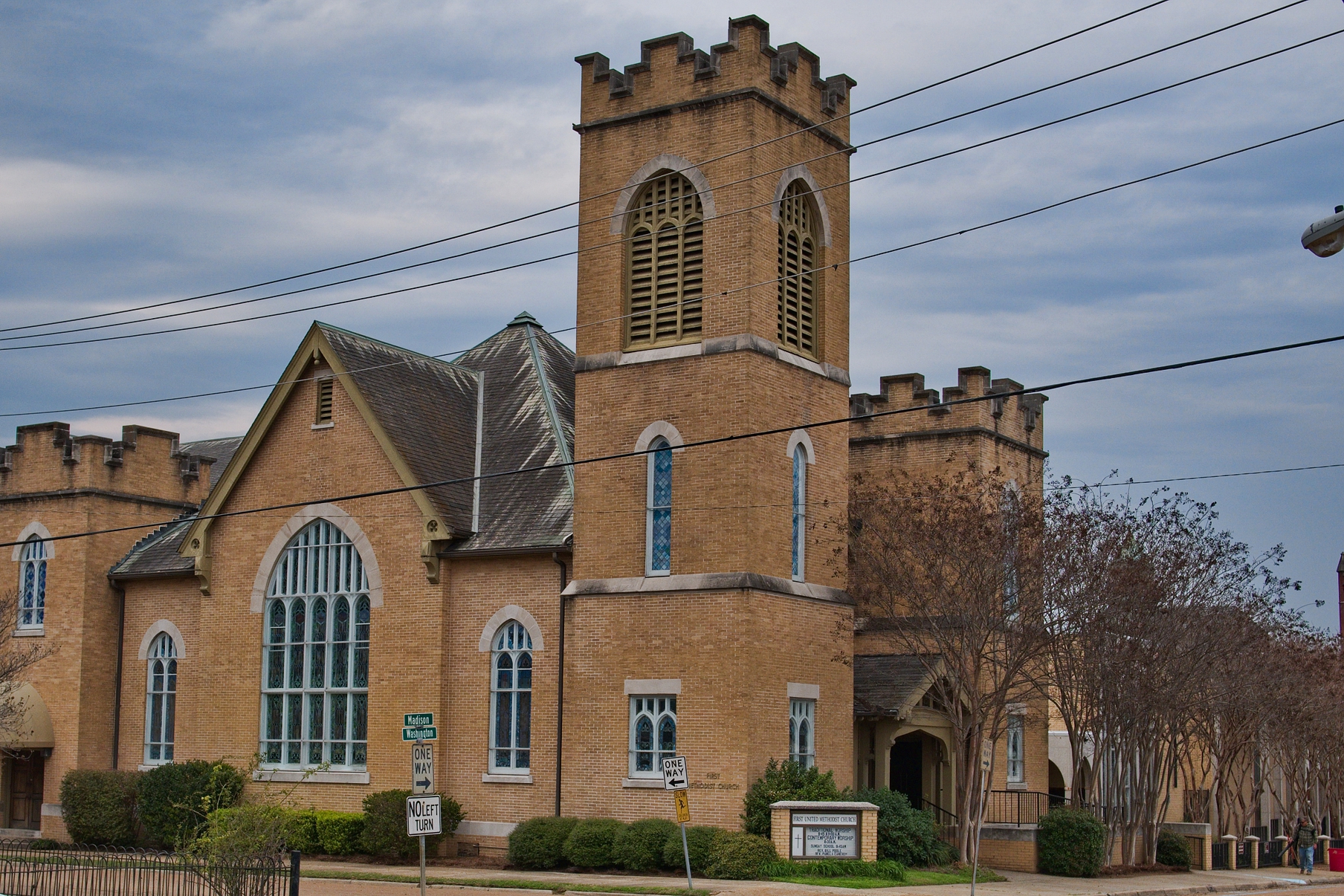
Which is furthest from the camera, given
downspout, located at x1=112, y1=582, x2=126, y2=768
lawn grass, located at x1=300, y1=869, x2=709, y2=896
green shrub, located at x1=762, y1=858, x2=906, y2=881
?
downspout, located at x1=112, y1=582, x2=126, y2=768

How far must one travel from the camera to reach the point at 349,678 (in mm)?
31781

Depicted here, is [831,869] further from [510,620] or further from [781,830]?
[510,620]

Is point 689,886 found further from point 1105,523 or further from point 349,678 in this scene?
point 1105,523

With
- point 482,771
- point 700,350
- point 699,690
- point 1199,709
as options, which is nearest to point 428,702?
point 482,771

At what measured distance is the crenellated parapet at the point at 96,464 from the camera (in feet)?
121

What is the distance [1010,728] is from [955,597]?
8.07 metres

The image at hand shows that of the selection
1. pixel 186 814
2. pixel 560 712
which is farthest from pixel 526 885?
pixel 186 814

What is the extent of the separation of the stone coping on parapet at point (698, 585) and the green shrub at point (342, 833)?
585cm

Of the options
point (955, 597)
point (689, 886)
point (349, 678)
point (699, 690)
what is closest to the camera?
point (689, 886)

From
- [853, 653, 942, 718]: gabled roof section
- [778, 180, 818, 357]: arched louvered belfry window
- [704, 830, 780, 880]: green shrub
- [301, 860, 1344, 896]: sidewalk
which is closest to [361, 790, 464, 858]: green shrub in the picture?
[301, 860, 1344, 896]: sidewalk

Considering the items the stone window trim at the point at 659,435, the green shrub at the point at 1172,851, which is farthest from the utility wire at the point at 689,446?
the green shrub at the point at 1172,851

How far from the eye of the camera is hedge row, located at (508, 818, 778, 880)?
25.8m

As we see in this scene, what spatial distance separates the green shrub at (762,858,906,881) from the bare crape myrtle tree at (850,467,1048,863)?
3023 millimetres

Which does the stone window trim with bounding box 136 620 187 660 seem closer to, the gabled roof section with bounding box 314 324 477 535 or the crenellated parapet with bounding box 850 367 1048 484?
the gabled roof section with bounding box 314 324 477 535
